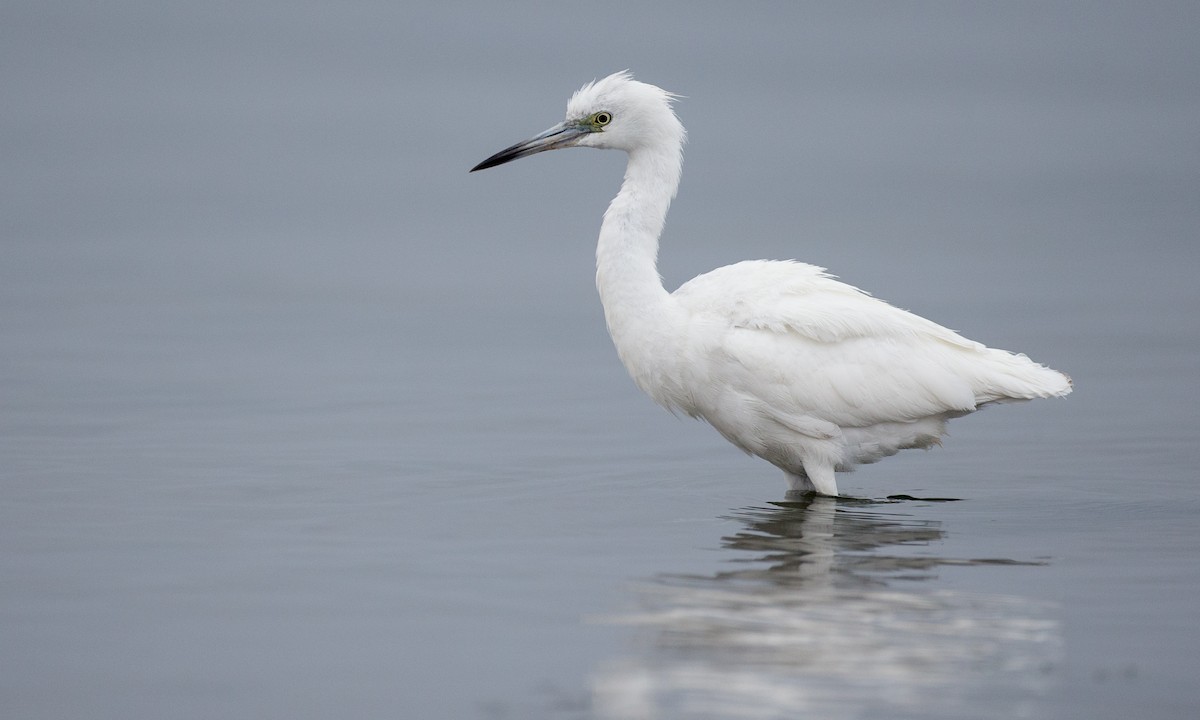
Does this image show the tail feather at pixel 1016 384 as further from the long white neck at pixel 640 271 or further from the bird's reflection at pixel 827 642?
the long white neck at pixel 640 271

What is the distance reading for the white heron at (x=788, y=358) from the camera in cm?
1097

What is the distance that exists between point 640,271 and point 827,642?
4084 millimetres

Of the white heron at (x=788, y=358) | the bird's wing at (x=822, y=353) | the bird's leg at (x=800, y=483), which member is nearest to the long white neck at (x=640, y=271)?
the white heron at (x=788, y=358)

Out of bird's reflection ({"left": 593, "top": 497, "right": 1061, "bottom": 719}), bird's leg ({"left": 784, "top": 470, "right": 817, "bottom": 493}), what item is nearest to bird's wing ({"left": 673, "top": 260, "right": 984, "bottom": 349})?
bird's leg ({"left": 784, "top": 470, "right": 817, "bottom": 493})

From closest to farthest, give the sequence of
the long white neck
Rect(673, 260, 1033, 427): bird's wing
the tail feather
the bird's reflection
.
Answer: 1. the bird's reflection
2. Rect(673, 260, 1033, 427): bird's wing
3. the long white neck
4. the tail feather

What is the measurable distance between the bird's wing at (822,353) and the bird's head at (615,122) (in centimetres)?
114

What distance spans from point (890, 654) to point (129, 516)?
544 centimetres

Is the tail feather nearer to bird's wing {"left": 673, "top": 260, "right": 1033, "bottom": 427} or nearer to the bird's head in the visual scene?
bird's wing {"left": 673, "top": 260, "right": 1033, "bottom": 427}

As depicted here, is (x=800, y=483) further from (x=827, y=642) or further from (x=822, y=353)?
(x=827, y=642)

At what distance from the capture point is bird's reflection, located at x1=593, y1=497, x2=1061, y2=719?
6.89 m

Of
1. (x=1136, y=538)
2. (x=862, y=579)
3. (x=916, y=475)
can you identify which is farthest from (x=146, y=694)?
(x=916, y=475)

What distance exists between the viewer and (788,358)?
36.0 ft

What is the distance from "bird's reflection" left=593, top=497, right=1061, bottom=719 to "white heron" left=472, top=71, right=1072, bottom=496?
126 centimetres

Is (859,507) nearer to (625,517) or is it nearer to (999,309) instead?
(625,517)
